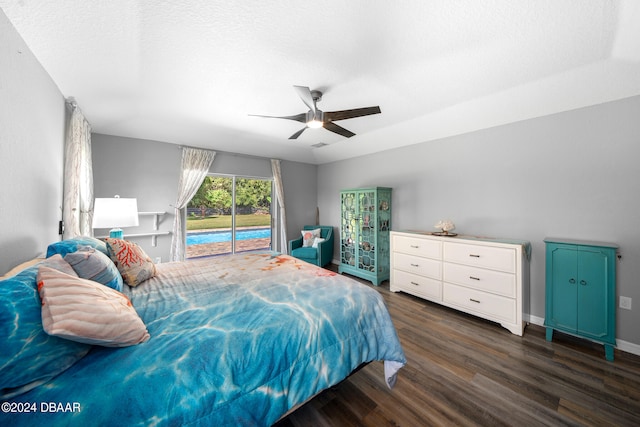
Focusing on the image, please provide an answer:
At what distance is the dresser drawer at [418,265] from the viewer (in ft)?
10.0

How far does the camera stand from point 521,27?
1.56 meters

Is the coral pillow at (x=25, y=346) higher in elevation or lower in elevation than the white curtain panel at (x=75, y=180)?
lower

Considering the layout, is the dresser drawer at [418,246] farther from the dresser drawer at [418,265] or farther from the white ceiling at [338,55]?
the white ceiling at [338,55]

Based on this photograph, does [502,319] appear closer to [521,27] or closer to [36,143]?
[521,27]

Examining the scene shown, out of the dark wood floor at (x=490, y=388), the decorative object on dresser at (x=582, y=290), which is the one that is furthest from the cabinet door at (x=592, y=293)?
the dark wood floor at (x=490, y=388)

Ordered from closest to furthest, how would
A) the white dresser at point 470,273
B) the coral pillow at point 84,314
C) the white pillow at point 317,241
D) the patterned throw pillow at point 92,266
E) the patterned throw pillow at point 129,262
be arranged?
the coral pillow at point 84,314, the patterned throw pillow at point 92,266, the patterned throw pillow at point 129,262, the white dresser at point 470,273, the white pillow at point 317,241

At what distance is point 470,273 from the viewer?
8.98ft

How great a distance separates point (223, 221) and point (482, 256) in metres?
4.33

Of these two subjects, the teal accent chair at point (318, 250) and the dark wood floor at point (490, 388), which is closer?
the dark wood floor at point (490, 388)

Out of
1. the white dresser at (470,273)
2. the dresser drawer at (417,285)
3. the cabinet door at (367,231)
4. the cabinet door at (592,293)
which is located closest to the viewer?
the cabinet door at (592,293)

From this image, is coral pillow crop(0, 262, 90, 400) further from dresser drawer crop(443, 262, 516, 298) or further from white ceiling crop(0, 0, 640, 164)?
dresser drawer crop(443, 262, 516, 298)

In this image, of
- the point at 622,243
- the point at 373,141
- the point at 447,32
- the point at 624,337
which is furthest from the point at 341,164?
the point at 624,337

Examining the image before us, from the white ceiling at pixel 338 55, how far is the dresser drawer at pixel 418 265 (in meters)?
1.93

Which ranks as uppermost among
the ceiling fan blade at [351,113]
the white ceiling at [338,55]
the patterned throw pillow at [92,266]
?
the white ceiling at [338,55]
